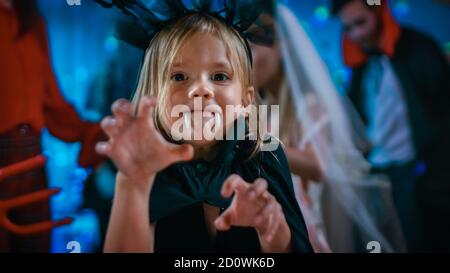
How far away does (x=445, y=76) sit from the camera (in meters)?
1.99

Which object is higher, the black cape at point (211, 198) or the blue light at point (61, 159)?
the blue light at point (61, 159)

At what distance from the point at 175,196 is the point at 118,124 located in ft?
1.05

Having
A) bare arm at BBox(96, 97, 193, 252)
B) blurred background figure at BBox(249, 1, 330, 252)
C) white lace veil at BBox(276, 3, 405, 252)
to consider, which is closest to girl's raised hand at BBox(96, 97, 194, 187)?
bare arm at BBox(96, 97, 193, 252)

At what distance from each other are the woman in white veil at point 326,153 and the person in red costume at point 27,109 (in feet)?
2.37

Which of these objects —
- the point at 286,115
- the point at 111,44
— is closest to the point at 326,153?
the point at 286,115

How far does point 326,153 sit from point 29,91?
1090 millimetres

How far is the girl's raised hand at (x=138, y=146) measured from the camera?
182cm

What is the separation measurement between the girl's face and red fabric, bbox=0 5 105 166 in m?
0.38

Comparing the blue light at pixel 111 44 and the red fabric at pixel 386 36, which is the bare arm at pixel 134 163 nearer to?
the blue light at pixel 111 44

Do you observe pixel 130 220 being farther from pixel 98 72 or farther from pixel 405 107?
pixel 405 107

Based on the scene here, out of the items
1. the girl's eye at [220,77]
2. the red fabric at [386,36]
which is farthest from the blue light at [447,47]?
the girl's eye at [220,77]

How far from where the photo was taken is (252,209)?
1877mm
